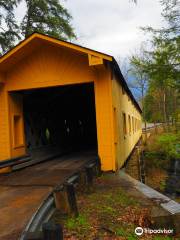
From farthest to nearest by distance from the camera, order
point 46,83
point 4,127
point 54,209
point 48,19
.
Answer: point 48,19
point 4,127
point 46,83
point 54,209

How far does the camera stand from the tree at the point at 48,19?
21.0m

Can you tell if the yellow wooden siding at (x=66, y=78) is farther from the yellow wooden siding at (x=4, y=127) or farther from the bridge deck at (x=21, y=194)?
the bridge deck at (x=21, y=194)

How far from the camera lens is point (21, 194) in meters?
6.85

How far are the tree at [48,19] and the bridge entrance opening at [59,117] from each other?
5.75 m

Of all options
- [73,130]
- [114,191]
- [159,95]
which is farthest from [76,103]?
[159,95]

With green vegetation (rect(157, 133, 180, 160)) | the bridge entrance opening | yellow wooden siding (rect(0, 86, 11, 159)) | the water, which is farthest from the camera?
green vegetation (rect(157, 133, 180, 160))

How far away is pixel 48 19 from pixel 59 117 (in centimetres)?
834

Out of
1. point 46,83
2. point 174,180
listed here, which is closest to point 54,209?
point 46,83

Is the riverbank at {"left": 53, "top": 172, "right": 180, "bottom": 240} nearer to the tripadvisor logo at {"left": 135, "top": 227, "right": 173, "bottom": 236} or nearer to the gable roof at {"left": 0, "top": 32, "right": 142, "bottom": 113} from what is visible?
the tripadvisor logo at {"left": 135, "top": 227, "right": 173, "bottom": 236}

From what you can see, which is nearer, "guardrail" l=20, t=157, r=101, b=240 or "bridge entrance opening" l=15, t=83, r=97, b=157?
"guardrail" l=20, t=157, r=101, b=240

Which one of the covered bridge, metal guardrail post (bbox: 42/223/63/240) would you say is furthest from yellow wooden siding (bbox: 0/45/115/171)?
metal guardrail post (bbox: 42/223/63/240)

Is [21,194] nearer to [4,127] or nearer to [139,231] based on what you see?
[139,231]

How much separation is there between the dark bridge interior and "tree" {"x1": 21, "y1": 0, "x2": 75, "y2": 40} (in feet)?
18.9

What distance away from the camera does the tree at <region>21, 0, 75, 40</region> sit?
21038 millimetres
